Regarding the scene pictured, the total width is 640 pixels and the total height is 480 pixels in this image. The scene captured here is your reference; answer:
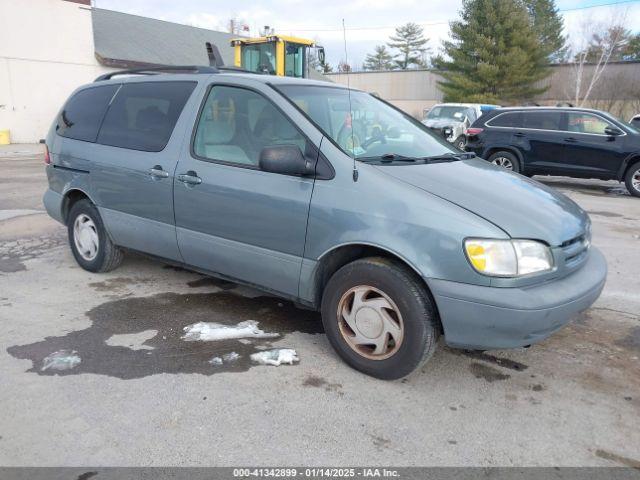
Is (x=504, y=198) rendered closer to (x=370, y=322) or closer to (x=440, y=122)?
(x=370, y=322)

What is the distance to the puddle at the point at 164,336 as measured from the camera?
11.1 feet

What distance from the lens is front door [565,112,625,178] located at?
10609 mm

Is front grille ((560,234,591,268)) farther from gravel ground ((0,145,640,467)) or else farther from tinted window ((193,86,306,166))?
tinted window ((193,86,306,166))

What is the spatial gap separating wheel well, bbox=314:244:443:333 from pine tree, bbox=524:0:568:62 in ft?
161

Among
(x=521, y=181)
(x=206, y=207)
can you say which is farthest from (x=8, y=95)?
(x=521, y=181)

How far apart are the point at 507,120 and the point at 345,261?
9710mm

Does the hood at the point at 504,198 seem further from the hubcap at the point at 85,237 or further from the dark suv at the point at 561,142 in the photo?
the dark suv at the point at 561,142

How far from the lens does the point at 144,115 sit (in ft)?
14.5

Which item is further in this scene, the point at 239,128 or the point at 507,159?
the point at 507,159

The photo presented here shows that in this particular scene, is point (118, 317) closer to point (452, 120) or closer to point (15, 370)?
point (15, 370)

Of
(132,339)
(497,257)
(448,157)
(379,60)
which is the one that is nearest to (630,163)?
(448,157)

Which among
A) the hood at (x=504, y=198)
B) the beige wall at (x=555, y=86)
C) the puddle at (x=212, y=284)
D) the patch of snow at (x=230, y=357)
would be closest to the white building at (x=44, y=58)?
the beige wall at (x=555, y=86)

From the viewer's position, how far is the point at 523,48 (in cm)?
3584

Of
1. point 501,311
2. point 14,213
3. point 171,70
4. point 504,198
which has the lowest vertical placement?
point 14,213
